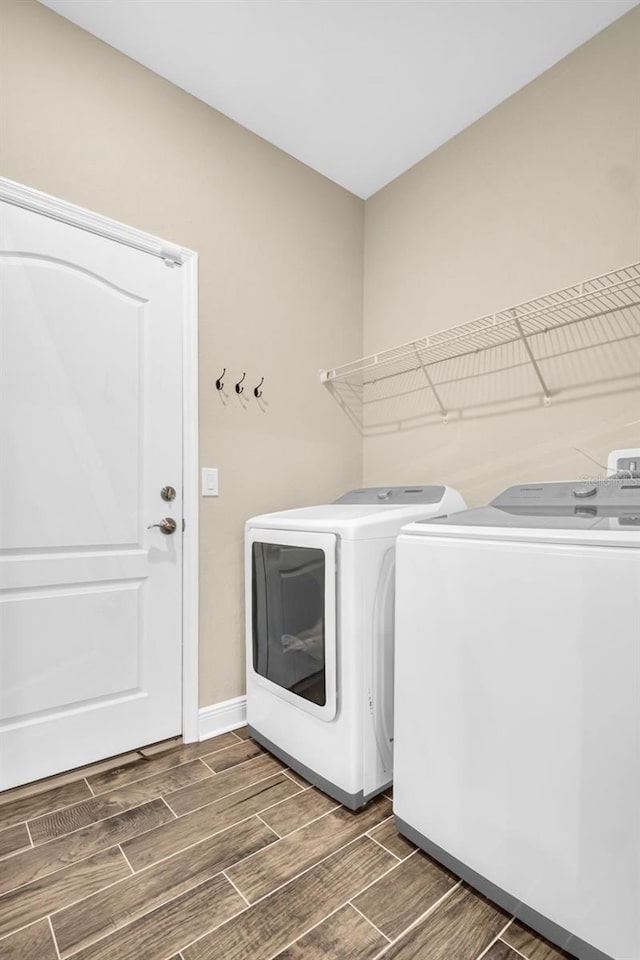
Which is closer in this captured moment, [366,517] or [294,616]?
[366,517]

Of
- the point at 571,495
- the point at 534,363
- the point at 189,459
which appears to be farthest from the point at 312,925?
the point at 534,363

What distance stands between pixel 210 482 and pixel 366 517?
80 cm

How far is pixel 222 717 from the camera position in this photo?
208 centimetres

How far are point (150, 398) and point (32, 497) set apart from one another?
1.84 ft

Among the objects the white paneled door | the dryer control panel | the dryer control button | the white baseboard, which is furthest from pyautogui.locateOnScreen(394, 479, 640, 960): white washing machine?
the white paneled door

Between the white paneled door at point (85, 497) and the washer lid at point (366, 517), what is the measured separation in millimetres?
503

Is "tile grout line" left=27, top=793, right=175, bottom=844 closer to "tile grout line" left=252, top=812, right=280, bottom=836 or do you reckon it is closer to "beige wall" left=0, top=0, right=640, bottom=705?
"tile grout line" left=252, top=812, right=280, bottom=836

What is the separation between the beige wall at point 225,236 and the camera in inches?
68.0

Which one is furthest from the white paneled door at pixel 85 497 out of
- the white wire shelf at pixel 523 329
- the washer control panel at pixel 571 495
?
the washer control panel at pixel 571 495

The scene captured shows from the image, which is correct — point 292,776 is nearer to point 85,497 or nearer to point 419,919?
point 419,919

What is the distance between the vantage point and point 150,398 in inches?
76.7

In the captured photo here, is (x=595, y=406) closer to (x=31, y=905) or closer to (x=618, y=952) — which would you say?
(x=618, y=952)

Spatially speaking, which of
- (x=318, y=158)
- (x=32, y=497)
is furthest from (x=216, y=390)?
(x=318, y=158)

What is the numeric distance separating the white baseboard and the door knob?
29.6 inches
